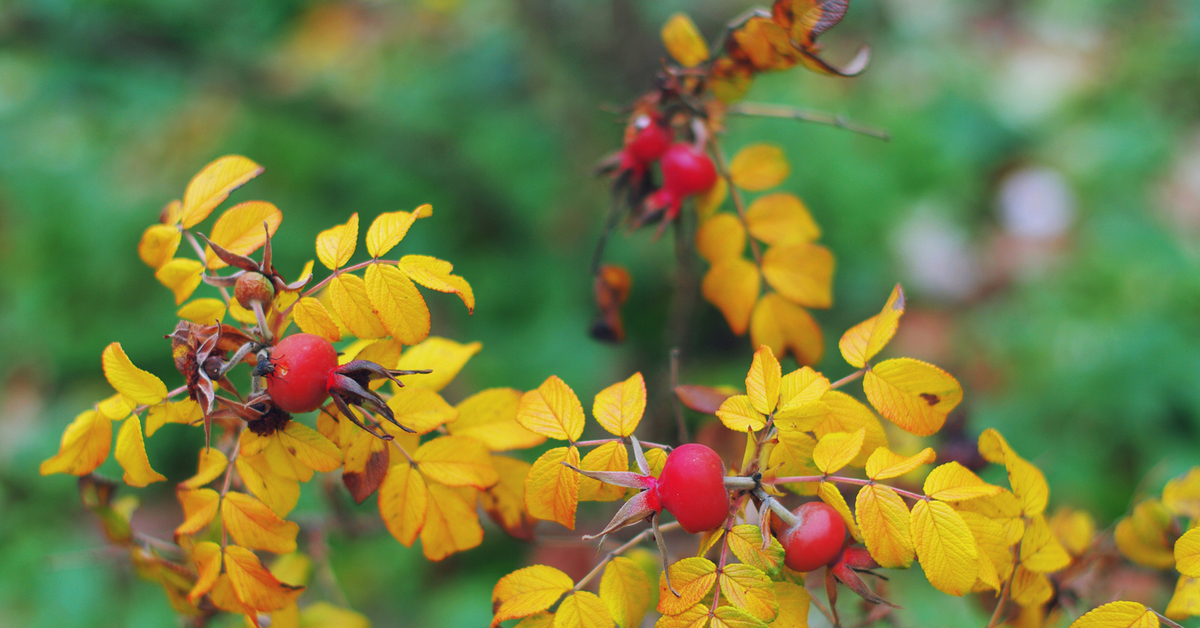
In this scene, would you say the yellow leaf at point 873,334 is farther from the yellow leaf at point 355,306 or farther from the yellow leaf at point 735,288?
the yellow leaf at point 355,306

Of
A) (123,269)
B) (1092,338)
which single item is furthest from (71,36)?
(1092,338)

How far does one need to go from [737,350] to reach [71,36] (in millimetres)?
1797

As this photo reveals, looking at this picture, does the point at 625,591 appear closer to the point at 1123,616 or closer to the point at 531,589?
the point at 531,589

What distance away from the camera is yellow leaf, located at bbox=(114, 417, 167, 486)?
49cm

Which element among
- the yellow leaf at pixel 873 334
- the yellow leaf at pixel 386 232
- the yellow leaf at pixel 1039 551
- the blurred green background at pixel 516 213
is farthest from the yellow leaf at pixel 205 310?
the blurred green background at pixel 516 213

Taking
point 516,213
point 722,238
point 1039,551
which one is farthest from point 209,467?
point 516,213

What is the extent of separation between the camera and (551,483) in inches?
18.1

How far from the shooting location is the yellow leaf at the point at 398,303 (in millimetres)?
470

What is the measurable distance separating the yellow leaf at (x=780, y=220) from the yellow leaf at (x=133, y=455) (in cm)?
53

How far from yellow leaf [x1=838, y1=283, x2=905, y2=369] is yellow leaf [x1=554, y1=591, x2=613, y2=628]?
0.76 ft

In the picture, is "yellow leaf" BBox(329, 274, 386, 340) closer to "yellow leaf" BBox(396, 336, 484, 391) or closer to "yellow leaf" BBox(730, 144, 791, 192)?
"yellow leaf" BBox(396, 336, 484, 391)

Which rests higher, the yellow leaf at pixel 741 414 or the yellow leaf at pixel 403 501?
the yellow leaf at pixel 741 414

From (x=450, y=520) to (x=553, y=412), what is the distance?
0.41 ft

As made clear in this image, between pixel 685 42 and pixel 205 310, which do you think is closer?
pixel 205 310
